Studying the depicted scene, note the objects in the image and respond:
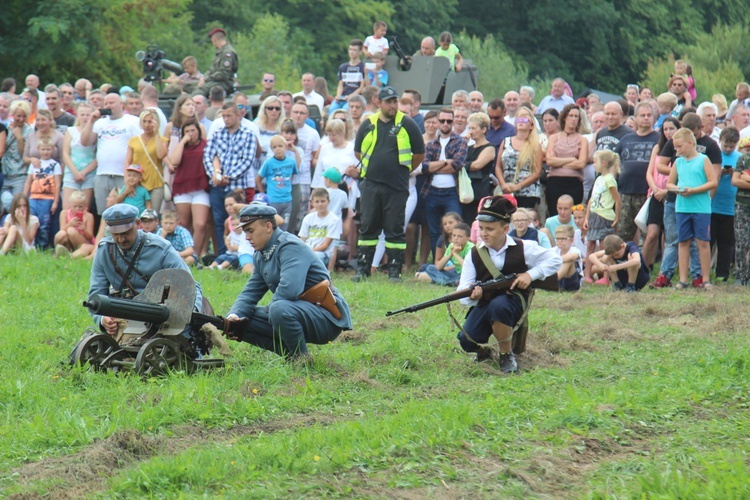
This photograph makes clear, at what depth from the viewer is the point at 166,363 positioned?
28.2 ft

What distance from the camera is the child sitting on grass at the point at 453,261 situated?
1400 centimetres

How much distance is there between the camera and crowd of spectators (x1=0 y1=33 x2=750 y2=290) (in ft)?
45.9

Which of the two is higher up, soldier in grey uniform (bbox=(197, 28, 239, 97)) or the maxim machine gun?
soldier in grey uniform (bbox=(197, 28, 239, 97))

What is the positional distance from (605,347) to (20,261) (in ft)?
26.0

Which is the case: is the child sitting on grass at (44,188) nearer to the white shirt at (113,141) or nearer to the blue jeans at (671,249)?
the white shirt at (113,141)

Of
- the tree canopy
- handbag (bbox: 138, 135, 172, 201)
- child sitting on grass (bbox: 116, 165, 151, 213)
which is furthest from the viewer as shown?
Answer: the tree canopy

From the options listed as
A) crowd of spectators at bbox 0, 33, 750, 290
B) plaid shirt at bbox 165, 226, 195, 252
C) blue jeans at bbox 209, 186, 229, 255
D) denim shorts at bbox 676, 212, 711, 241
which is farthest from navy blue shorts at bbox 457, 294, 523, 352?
blue jeans at bbox 209, 186, 229, 255

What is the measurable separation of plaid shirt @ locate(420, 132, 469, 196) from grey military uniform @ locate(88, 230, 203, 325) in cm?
654

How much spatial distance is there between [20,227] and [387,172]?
219 inches

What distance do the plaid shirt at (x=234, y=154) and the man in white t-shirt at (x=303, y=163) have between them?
0.77 m

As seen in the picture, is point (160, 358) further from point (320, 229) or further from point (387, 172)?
point (320, 229)

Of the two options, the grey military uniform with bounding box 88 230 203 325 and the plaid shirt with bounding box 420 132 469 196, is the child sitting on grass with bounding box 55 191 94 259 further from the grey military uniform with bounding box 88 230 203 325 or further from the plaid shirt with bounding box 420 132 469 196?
the grey military uniform with bounding box 88 230 203 325

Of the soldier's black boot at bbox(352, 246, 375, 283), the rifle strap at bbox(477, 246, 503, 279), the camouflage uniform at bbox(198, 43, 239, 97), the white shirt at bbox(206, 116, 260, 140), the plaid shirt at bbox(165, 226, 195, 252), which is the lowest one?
the soldier's black boot at bbox(352, 246, 375, 283)

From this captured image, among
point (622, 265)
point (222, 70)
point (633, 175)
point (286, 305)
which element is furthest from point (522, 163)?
point (286, 305)
